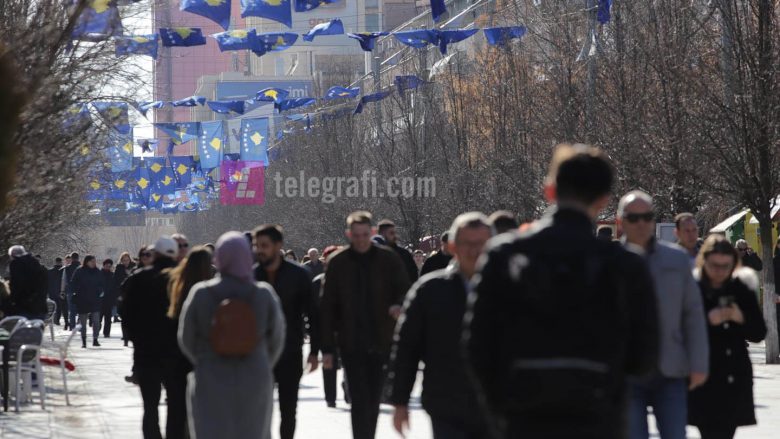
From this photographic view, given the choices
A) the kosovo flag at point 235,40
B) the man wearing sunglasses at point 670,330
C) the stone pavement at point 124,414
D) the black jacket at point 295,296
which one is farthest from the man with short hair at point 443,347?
the kosovo flag at point 235,40

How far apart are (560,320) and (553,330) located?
1.5 inches

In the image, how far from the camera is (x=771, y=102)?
23.3m

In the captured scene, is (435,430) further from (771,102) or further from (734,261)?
(771,102)

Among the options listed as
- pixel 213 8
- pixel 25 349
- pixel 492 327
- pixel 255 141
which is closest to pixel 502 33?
pixel 213 8

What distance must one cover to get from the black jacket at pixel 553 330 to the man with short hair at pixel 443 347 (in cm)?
268

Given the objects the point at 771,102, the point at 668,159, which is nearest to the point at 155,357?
the point at 771,102

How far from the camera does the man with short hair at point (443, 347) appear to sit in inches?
304

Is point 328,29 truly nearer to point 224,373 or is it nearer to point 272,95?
point 272,95

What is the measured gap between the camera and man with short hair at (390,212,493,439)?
7.73 m

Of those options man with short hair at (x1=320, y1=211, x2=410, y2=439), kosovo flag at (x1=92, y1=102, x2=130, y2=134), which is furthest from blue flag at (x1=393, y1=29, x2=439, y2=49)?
man with short hair at (x1=320, y1=211, x2=410, y2=439)

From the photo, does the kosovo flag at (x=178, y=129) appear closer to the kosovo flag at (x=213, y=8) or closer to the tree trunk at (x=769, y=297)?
the kosovo flag at (x=213, y=8)

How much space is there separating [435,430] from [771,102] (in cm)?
1652

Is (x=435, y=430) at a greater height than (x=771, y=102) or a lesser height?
lesser

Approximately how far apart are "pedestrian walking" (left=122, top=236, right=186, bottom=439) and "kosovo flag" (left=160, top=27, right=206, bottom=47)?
2057 cm
